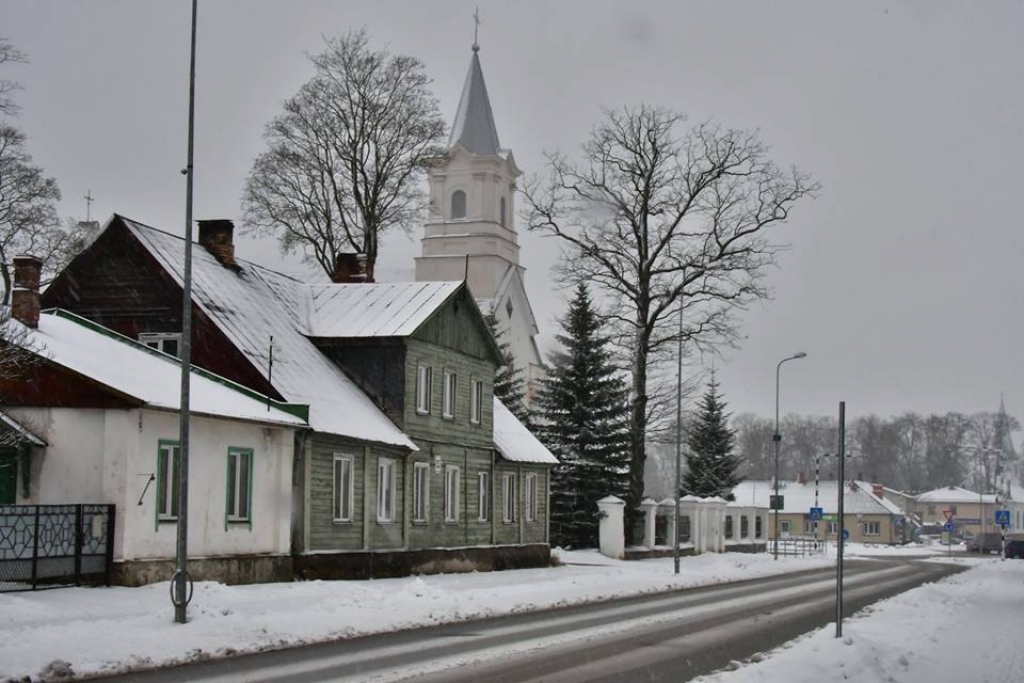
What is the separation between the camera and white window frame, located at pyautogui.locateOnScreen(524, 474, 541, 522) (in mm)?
41781

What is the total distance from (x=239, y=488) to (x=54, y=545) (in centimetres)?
515

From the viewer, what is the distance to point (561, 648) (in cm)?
1789

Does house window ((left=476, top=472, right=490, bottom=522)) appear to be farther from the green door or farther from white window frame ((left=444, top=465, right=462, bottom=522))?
the green door

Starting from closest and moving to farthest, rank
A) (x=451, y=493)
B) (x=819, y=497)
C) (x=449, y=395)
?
1. (x=451, y=493)
2. (x=449, y=395)
3. (x=819, y=497)

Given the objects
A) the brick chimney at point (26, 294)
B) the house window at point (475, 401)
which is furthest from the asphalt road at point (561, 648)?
the house window at point (475, 401)

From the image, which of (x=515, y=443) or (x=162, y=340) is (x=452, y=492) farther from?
(x=162, y=340)

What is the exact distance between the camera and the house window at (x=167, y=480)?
23641 mm

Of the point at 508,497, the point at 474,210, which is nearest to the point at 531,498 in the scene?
the point at 508,497

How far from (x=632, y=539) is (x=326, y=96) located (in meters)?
20.4

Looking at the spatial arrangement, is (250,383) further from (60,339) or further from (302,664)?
(302,664)

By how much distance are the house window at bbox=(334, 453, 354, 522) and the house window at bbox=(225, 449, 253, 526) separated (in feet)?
12.0

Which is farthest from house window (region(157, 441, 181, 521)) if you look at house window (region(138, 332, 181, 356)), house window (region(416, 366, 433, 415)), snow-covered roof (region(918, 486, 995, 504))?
snow-covered roof (region(918, 486, 995, 504))

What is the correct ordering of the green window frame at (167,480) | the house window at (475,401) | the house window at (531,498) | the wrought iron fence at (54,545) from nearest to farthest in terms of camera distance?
the wrought iron fence at (54,545)
the green window frame at (167,480)
the house window at (475,401)
the house window at (531,498)

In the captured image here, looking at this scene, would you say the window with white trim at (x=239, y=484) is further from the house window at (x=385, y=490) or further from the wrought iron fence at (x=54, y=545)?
the house window at (x=385, y=490)
